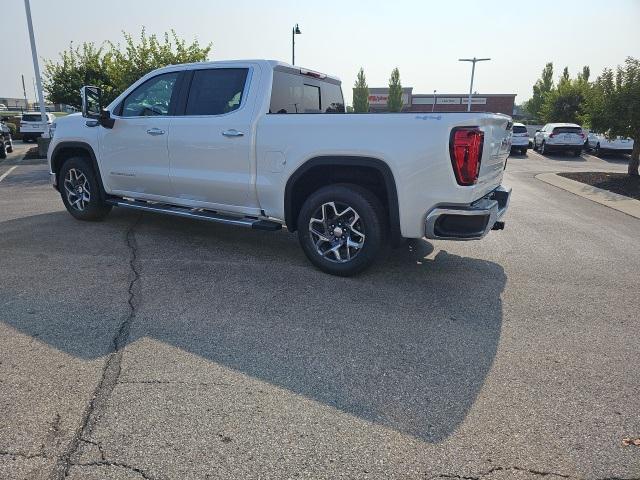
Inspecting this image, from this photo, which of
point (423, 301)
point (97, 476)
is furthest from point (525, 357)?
point (97, 476)

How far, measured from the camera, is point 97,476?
2186 millimetres

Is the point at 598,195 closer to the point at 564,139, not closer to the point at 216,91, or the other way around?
the point at 216,91

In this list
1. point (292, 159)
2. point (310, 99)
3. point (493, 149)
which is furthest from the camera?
point (310, 99)

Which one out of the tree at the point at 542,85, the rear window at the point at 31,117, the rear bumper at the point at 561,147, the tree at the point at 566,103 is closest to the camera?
the rear bumper at the point at 561,147

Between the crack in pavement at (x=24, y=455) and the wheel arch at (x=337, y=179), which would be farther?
the wheel arch at (x=337, y=179)

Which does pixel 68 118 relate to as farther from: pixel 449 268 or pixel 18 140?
pixel 18 140

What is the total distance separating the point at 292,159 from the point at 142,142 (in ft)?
7.27

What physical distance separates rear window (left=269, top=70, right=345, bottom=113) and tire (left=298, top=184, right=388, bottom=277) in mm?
1166

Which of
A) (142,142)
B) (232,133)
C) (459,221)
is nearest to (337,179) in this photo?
(232,133)

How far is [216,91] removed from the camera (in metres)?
5.34

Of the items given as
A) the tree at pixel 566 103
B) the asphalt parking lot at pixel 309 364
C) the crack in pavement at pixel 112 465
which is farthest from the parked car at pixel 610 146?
the crack in pavement at pixel 112 465

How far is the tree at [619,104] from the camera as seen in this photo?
12.7 m

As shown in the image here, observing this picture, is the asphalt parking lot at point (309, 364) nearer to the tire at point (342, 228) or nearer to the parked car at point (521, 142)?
the tire at point (342, 228)

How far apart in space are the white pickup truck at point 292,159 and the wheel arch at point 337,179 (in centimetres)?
1
